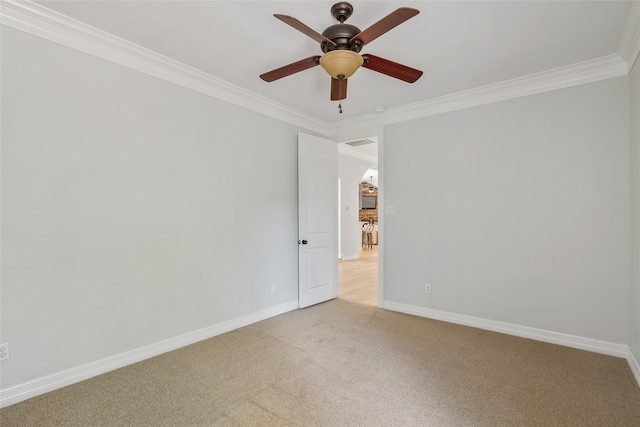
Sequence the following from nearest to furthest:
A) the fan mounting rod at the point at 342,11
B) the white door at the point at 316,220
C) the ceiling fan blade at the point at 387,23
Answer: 1. the ceiling fan blade at the point at 387,23
2. the fan mounting rod at the point at 342,11
3. the white door at the point at 316,220

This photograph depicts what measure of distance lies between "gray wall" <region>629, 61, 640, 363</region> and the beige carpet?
1.12 feet

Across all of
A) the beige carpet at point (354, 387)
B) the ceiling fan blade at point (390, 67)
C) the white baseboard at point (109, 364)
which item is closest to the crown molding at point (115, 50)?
the ceiling fan blade at point (390, 67)

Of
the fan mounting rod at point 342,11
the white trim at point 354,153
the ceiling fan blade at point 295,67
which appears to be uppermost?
the white trim at point 354,153

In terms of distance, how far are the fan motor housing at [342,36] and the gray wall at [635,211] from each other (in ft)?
7.20

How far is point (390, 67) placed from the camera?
225 centimetres

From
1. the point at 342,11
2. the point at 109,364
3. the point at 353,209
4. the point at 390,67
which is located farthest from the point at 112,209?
the point at 353,209

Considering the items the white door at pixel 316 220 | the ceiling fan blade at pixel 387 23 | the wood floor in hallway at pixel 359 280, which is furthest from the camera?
the wood floor in hallway at pixel 359 280

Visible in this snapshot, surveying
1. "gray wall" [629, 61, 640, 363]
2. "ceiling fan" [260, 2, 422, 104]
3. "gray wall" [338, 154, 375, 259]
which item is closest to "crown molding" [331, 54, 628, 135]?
"gray wall" [629, 61, 640, 363]

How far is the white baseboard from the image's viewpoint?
209 centimetres

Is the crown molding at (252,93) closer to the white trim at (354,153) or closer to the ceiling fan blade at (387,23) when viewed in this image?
the ceiling fan blade at (387,23)

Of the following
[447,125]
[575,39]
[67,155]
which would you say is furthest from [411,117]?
[67,155]

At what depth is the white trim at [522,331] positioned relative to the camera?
280cm

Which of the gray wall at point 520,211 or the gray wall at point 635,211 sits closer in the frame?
the gray wall at point 635,211

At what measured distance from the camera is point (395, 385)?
229 cm
